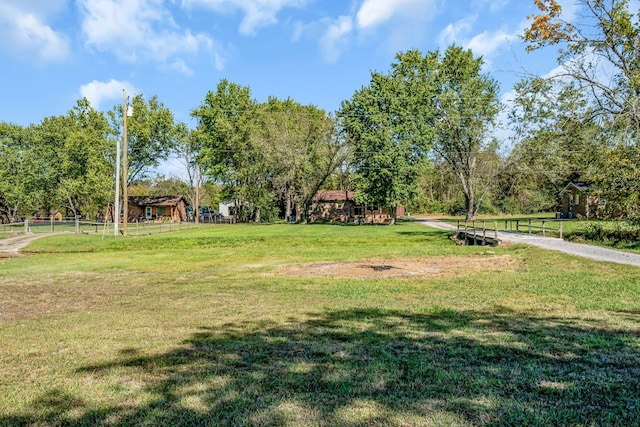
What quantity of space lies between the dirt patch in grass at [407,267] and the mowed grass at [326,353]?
161 centimetres

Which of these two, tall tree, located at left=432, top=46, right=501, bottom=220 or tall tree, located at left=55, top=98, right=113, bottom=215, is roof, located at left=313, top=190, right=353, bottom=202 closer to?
tall tree, located at left=432, top=46, right=501, bottom=220

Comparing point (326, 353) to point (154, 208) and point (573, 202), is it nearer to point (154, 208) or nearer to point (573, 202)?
point (573, 202)

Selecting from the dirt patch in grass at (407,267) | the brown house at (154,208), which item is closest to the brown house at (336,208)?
the brown house at (154,208)

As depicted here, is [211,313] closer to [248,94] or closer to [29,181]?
[248,94]

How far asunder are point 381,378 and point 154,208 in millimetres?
67190

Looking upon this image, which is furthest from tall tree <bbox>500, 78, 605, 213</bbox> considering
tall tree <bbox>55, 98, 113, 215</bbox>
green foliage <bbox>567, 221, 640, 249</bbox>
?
tall tree <bbox>55, 98, 113, 215</bbox>

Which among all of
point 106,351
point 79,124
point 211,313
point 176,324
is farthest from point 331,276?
point 79,124

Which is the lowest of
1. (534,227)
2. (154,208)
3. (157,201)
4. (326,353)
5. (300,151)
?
(326,353)

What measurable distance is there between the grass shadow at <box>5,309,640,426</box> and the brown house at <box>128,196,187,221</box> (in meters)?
63.1

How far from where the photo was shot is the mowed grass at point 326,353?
3.17m

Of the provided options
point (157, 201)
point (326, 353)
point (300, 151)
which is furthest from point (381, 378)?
point (157, 201)

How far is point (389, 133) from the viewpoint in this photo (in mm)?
45594

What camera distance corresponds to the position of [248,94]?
57.4m

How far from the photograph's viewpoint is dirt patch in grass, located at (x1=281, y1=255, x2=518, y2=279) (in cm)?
1198
